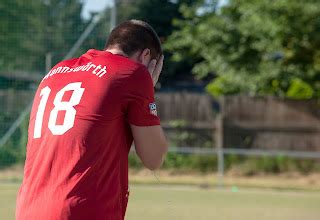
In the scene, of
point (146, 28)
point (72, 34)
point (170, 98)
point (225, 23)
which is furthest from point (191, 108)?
point (146, 28)

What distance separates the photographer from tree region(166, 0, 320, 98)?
739 inches

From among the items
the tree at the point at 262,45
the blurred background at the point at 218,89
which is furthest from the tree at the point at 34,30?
the tree at the point at 262,45

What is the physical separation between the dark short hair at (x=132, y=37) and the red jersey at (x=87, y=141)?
7cm

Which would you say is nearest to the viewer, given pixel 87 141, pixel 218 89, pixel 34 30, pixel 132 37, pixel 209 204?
pixel 87 141

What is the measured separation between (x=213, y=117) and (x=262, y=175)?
6.73ft

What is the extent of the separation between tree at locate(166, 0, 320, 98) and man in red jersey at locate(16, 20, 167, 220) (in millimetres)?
15670

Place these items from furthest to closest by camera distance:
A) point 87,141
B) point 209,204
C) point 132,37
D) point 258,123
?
point 258,123 → point 209,204 → point 132,37 → point 87,141

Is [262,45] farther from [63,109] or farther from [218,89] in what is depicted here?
[63,109]

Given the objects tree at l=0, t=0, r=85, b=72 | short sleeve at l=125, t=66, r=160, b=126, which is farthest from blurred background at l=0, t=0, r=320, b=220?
short sleeve at l=125, t=66, r=160, b=126

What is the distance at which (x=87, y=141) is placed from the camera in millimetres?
3086

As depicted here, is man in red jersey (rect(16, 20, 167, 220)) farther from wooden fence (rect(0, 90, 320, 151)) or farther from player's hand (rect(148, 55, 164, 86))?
wooden fence (rect(0, 90, 320, 151))

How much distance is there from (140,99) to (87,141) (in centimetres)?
25

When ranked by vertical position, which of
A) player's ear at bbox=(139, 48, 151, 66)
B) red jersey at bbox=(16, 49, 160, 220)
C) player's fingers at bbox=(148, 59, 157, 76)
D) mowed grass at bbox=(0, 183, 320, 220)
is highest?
player's ear at bbox=(139, 48, 151, 66)

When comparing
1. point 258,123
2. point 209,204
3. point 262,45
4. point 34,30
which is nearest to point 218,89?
point 258,123
